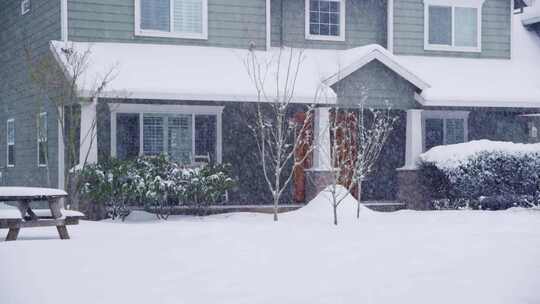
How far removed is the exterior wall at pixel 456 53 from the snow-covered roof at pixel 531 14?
2015 mm

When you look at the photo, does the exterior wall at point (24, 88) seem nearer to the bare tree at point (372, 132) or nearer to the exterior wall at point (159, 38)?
the exterior wall at point (159, 38)

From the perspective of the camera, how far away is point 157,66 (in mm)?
16516

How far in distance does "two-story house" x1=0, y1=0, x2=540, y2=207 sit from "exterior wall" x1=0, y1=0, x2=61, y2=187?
51mm

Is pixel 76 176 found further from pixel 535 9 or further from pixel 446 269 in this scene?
pixel 535 9

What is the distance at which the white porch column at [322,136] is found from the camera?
1689 cm

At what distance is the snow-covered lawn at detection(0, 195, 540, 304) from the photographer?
689cm

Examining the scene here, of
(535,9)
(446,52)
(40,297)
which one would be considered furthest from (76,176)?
(535,9)

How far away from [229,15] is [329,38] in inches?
107

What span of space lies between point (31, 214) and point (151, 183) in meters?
3.84

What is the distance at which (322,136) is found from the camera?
16938mm

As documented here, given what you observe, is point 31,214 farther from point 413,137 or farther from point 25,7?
point 25,7

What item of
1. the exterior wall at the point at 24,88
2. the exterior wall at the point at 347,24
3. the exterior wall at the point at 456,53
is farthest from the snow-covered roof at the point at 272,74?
the exterior wall at the point at 24,88

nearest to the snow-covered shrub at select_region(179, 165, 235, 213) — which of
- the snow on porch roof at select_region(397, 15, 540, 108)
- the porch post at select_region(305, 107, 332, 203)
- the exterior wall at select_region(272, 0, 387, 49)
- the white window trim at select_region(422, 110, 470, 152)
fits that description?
the porch post at select_region(305, 107, 332, 203)

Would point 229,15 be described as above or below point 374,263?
above
